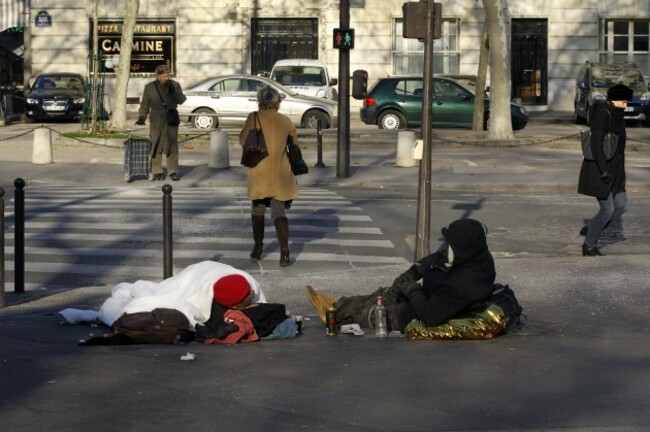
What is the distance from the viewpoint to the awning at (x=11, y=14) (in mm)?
43781

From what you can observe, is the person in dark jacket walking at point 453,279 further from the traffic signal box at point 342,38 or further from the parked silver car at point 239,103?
the parked silver car at point 239,103

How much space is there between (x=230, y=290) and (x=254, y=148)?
405cm

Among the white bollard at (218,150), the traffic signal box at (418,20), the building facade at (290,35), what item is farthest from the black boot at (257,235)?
the building facade at (290,35)

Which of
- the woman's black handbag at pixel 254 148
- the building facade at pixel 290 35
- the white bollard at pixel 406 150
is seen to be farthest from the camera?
the building facade at pixel 290 35

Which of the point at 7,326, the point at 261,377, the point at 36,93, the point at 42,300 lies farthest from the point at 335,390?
the point at 36,93

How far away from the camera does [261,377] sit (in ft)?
26.3

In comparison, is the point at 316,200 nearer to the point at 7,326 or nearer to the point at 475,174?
the point at 475,174

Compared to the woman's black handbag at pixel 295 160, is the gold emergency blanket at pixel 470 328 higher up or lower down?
lower down

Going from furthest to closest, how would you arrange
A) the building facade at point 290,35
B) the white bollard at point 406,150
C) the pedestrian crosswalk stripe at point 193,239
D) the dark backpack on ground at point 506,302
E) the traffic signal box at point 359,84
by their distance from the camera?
the building facade at point 290,35 < the white bollard at point 406,150 < the traffic signal box at point 359,84 < the pedestrian crosswalk stripe at point 193,239 < the dark backpack on ground at point 506,302

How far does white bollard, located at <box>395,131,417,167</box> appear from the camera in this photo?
24.9 metres

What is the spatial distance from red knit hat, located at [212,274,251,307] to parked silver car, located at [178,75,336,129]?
24.3 meters

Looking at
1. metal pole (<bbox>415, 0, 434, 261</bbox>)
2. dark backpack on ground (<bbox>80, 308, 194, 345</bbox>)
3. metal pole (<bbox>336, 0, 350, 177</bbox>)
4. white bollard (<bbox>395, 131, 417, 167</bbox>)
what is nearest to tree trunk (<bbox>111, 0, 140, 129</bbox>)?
white bollard (<bbox>395, 131, 417, 167</bbox>)

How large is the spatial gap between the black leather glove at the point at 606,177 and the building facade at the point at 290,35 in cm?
3026

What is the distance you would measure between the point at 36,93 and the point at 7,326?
2990 centimetres
